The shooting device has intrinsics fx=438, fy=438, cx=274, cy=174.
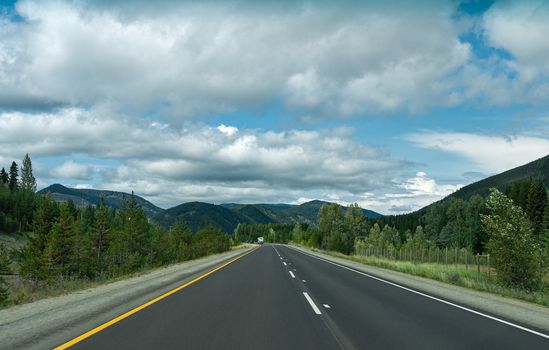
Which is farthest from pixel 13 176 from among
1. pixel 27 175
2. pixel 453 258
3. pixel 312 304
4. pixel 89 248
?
pixel 312 304

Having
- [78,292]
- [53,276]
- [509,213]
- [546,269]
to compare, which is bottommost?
[53,276]

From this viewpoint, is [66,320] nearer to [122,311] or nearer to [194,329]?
[122,311]

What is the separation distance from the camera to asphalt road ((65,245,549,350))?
286 inches

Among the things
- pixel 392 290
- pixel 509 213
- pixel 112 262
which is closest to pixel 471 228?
pixel 112 262

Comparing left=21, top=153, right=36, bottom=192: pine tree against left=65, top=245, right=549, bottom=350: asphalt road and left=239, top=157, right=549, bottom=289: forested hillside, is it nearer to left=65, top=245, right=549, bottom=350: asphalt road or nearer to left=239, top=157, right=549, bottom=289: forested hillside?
left=239, top=157, right=549, bottom=289: forested hillside

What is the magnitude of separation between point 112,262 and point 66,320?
157 feet

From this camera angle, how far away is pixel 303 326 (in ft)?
29.0

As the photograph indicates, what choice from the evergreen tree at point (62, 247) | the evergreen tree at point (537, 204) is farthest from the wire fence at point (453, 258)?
the evergreen tree at point (62, 247)

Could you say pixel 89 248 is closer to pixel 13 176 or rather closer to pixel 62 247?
pixel 62 247

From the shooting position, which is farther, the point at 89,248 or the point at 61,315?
the point at 89,248

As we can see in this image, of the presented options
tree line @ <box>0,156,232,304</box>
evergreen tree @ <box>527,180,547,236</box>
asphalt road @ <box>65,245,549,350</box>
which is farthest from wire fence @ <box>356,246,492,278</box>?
tree line @ <box>0,156,232,304</box>

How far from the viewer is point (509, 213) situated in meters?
21.6

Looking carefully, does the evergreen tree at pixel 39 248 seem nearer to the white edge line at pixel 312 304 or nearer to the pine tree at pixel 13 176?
the white edge line at pixel 312 304

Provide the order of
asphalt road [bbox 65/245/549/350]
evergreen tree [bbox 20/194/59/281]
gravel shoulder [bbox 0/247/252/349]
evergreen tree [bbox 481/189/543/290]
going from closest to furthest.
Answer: gravel shoulder [bbox 0/247/252/349], asphalt road [bbox 65/245/549/350], evergreen tree [bbox 481/189/543/290], evergreen tree [bbox 20/194/59/281]
